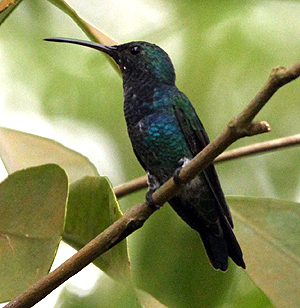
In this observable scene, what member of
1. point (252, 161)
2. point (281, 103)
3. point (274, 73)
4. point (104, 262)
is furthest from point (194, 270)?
point (281, 103)

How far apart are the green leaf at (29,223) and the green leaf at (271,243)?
1.78 feet

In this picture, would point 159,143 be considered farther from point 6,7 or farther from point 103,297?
point 6,7

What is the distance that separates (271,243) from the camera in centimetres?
138

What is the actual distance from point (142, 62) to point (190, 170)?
3.11ft

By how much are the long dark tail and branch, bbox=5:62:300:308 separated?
42 centimetres

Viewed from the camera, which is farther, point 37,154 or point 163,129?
point 163,129

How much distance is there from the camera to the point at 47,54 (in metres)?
2.10

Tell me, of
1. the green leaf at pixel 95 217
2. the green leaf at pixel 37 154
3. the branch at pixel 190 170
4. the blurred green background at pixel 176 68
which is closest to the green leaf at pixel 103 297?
the green leaf at pixel 95 217

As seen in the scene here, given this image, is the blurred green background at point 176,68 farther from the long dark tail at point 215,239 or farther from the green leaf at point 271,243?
the green leaf at point 271,243

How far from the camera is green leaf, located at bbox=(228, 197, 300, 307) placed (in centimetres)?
122

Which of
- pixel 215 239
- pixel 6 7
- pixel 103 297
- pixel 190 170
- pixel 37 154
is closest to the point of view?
pixel 190 170

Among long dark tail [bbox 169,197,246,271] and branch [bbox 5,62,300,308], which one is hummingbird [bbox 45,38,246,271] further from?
branch [bbox 5,62,300,308]

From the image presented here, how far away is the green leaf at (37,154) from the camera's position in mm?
1296

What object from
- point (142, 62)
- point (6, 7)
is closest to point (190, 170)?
point (6, 7)
